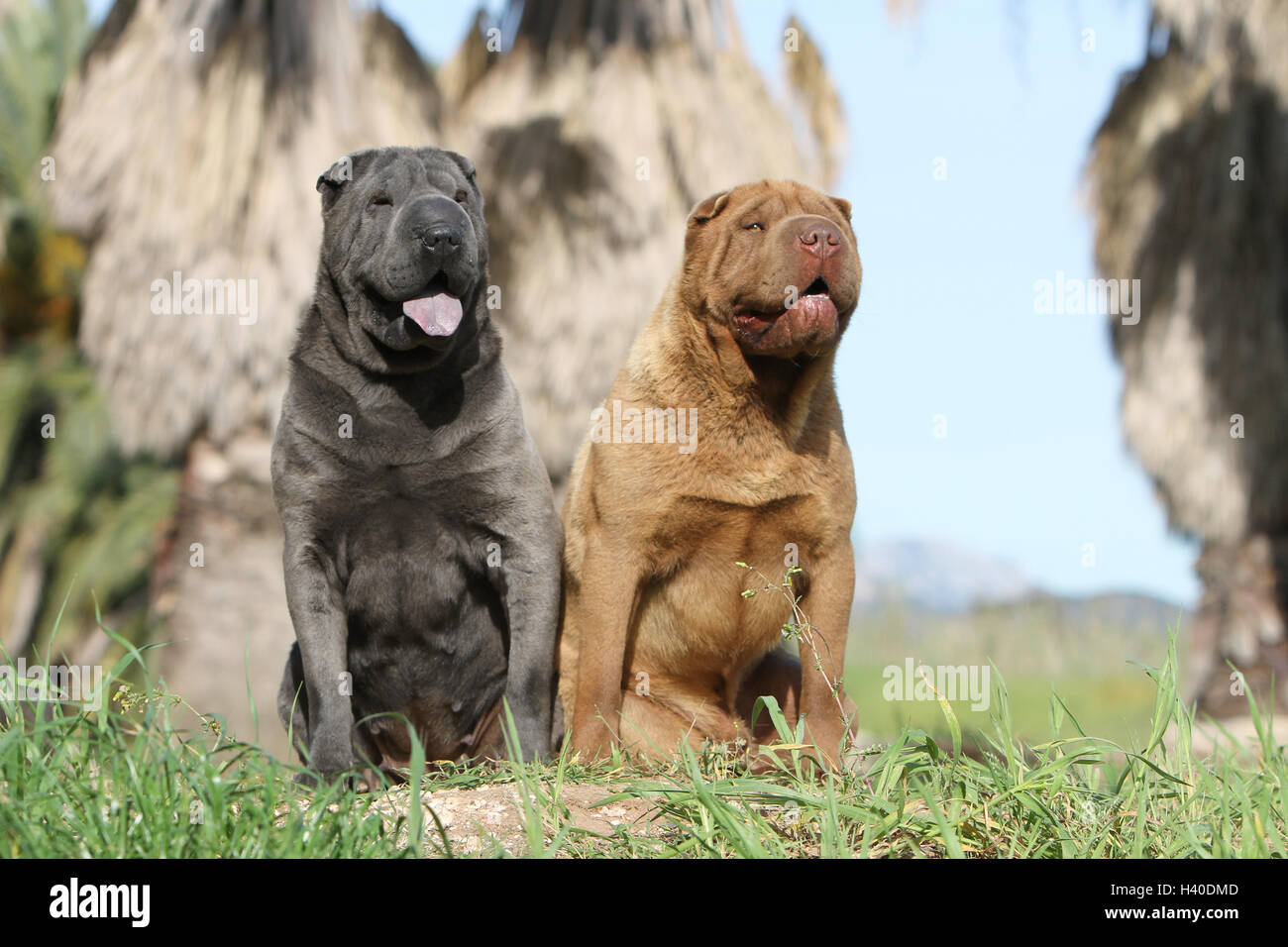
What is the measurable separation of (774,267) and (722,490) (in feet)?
2.38

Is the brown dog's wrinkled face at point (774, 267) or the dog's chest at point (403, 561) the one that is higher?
the brown dog's wrinkled face at point (774, 267)

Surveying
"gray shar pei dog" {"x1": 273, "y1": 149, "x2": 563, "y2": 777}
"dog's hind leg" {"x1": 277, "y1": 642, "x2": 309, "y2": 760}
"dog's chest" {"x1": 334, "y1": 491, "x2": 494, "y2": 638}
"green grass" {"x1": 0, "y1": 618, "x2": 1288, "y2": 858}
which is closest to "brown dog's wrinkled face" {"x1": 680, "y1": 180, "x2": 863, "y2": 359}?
"gray shar pei dog" {"x1": 273, "y1": 149, "x2": 563, "y2": 777}

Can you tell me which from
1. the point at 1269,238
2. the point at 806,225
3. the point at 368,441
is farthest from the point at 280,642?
the point at 1269,238

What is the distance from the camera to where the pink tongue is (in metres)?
→ 3.66

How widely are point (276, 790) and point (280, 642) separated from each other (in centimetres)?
765

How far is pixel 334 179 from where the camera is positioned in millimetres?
3885

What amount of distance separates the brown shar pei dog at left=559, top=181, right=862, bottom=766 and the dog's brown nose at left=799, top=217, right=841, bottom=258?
46 mm

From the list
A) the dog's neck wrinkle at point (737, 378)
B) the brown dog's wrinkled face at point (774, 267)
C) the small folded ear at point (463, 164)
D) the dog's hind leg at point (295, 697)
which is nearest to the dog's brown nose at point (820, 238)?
the brown dog's wrinkled face at point (774, 267)

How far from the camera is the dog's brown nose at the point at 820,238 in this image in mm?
3643

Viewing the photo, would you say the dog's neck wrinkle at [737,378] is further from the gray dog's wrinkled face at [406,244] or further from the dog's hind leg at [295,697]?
the dog's hind leg at [295,697]

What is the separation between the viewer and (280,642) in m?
10.1

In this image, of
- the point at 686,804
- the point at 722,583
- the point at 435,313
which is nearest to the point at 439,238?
the point at 435,313

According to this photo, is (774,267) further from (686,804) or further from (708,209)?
(686,804)

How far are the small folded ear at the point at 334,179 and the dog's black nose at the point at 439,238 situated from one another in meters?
0.50
